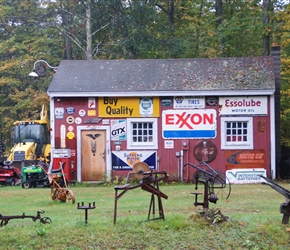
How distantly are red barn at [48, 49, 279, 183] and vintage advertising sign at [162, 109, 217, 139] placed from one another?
4 centimetres

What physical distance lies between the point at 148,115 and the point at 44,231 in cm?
1315

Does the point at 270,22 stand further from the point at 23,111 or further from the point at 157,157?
the point at 23,111

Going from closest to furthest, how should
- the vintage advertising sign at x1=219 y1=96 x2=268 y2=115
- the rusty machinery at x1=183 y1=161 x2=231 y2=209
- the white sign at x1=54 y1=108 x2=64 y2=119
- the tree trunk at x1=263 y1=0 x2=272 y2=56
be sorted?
the rusty machinery at x1=183 y1=161 x2=231 y2=209 → the vintage advertising sign at x1=219 y1=96 x2=268 y2=115 → the white sign at x1=54 y1=108 x2=64 y2=119 → the tree trunk at x1=263 y1=0 x2=272 y2=56

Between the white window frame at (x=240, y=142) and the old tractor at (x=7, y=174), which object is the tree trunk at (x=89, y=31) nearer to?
the old tractor at (x=7, y=174)

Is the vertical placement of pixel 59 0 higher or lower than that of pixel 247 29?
higher

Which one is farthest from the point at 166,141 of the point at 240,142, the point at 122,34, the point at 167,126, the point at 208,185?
the point at 122,34

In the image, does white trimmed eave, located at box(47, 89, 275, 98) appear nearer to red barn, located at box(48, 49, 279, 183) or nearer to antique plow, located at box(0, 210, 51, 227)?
red barn, located at box(48, 49, 279, 183)

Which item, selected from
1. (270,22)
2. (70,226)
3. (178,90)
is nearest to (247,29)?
(270,22)

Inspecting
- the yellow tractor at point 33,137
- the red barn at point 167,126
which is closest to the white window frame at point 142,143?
the red barn at point 167,126

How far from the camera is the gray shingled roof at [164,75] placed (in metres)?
22.4

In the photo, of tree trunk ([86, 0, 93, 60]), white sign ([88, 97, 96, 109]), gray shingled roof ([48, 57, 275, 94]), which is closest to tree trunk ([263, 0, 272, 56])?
gray shingled roof ([48, 57, 275, 94])

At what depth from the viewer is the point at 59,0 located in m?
38.8

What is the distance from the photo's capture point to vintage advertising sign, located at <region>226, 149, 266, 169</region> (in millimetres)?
22281

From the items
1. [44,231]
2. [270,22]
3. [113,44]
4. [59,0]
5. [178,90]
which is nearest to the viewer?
[44,231]
